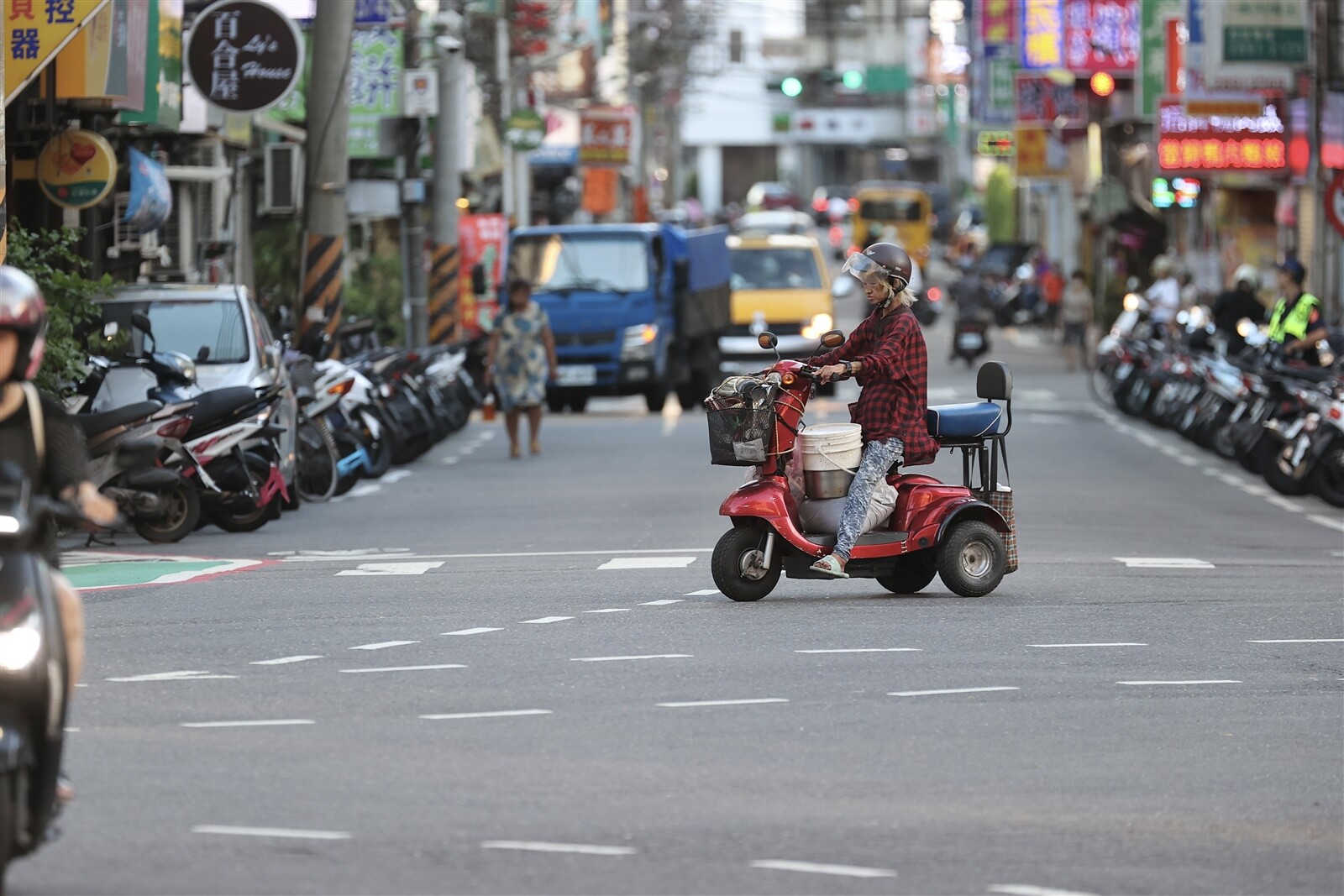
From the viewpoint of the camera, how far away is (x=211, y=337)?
18547 millimetres

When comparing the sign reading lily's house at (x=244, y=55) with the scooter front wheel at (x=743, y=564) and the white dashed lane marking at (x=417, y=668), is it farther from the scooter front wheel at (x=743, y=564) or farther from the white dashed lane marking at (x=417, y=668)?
the white dashed lane marking at (x=417, y=668)

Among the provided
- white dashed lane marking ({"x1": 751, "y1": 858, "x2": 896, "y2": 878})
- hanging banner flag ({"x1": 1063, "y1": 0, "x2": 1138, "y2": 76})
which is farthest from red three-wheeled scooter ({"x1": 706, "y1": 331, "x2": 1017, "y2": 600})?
hanging banner flag ({"x1": 1063, "y1": 0, "x2": 1138, "y2": 76})

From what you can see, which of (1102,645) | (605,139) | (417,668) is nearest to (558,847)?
(417,668)

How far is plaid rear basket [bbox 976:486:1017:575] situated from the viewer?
506 inches

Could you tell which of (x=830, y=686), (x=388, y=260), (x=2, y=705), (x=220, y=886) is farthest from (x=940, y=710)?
(x=388, y=260)

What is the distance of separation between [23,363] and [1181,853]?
3448mm

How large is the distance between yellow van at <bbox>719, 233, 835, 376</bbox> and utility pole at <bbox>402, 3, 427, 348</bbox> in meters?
4.26

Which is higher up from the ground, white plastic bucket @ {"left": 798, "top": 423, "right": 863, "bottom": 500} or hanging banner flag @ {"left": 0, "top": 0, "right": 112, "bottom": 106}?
hanging banner flag @ {"left": 0, "top": 0, "right": 112, "bottom": 106}

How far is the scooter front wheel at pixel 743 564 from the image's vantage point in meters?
12.5

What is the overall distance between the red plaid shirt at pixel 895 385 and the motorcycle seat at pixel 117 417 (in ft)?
11.0

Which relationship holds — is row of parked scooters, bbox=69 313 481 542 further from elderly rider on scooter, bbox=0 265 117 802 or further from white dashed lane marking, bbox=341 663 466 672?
elderly rider on scooter, bbox=0 265 117 802

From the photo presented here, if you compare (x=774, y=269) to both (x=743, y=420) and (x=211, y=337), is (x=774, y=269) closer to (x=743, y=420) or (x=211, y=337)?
(x=211, y=337)

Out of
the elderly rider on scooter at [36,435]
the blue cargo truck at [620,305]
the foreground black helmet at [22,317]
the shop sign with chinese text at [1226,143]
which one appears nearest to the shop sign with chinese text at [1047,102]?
the shop sign with chinese text at [1226,143]

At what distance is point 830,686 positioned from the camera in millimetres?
9930
